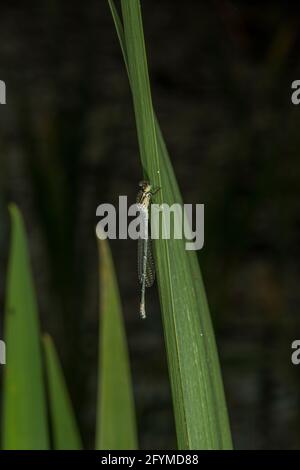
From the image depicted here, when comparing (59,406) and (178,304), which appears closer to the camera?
(178,304)

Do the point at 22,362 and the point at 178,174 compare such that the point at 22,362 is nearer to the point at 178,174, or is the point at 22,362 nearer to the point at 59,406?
the point at 59,406

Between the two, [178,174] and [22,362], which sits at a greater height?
[178,174]

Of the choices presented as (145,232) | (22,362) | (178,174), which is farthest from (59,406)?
(178,174)

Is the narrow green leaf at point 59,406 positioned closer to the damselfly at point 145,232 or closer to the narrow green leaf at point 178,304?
the damselfly at point 145,232

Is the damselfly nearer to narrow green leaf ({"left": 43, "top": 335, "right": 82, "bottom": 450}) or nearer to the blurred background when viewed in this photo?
narrow green leaf ({"left": 43, "top": 335, "right": 82, "bottom": 450})

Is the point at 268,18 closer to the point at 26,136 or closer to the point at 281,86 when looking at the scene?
the point at 281,86

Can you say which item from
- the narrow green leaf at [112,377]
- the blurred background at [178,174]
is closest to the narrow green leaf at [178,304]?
the narrow green leaf at [112,377]
